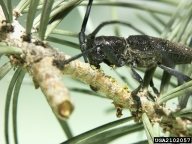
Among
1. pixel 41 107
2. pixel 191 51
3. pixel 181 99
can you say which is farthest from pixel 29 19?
pixel 41 107

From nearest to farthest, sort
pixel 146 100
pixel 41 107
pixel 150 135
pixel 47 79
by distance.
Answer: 1. pixel 47 79
2. pixel 150 135
3. pixel 146 100
4. pixel 41 107

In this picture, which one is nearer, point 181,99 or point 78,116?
point 181,99

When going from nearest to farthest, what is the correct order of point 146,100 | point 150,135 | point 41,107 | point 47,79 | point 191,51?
point 47,79 → point 150,135 → point 146,100 → point 191,51 → point 41,107

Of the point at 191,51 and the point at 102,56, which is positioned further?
→ the point at 191,51

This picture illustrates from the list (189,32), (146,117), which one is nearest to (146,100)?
(146,117)

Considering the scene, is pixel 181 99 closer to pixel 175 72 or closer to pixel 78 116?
pixel 175 72

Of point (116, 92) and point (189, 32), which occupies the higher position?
point (189, 32)

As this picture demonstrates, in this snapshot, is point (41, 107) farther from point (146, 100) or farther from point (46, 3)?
point (46, 3)

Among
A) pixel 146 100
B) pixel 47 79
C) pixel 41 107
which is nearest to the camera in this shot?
pixel 47 79

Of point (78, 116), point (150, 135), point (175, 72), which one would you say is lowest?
point (150, 135)
